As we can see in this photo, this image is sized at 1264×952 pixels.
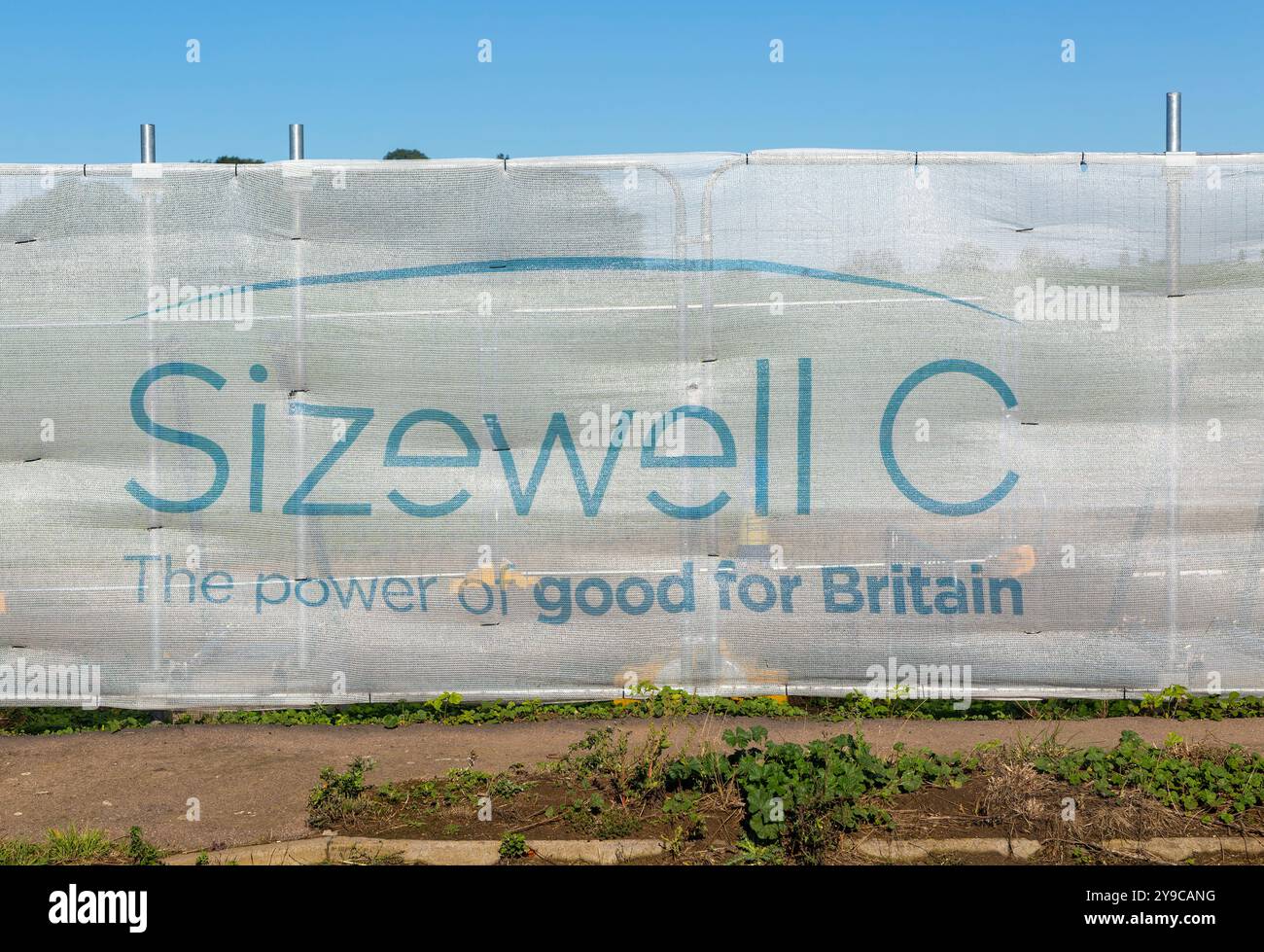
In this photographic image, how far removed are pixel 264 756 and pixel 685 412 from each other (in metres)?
2.60

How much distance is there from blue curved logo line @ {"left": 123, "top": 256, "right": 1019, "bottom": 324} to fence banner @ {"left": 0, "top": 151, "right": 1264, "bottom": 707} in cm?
1

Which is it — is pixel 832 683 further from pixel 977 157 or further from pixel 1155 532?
pixel 977 157

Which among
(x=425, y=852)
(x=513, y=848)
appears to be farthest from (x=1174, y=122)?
(x=425, y=852)

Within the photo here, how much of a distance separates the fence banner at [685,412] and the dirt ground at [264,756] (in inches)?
10.0

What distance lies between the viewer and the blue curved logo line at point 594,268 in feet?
21.0

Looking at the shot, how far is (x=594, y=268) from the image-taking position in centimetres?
645

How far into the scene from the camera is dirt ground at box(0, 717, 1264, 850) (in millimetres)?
5277

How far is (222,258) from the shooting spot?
646cm

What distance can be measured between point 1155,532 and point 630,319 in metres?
2.84

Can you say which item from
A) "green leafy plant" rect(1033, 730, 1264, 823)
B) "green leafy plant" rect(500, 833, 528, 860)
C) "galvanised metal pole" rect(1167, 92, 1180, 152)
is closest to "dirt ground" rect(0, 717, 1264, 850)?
"green leafy plant" rect(1033, 730, 1264, 823)

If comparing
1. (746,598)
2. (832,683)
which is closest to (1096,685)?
(832,683)

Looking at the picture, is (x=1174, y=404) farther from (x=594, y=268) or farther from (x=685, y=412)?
(x=594, y=268)

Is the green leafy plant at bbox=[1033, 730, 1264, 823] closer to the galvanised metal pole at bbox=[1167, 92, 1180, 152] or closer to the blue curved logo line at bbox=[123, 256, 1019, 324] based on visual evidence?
the blue curved logo line at bbox=[123, 256, 1019, 324]

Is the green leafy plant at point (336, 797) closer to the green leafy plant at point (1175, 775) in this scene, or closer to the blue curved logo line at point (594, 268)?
the blue curved logo line at point (594, 268)
